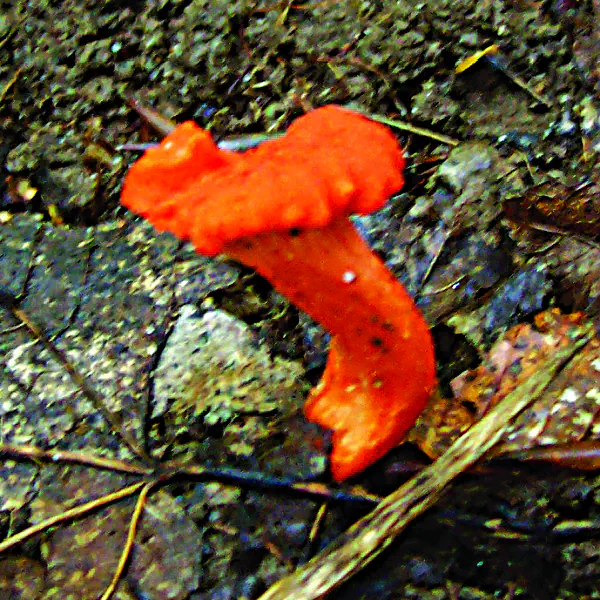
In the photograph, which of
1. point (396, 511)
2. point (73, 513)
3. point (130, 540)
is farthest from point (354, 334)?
point (73, 513)

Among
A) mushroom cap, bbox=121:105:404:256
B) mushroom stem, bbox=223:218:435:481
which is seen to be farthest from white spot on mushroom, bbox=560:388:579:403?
mushroom cap, bbox=121:105:404:256

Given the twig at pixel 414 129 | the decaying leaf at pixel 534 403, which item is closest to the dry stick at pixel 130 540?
the decaying leaf at pixel 534 403

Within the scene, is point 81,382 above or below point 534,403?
above

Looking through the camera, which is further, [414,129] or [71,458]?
[414,129]

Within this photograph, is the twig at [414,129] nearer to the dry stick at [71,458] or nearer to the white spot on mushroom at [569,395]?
the white spot on mushroom at [569,395]

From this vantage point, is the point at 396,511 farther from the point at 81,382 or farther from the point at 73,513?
the point at 81,382

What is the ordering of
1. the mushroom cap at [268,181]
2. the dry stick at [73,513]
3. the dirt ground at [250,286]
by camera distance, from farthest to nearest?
the dry stick at [73,513], the dirt ground at [250,286], the mushroom cap at [268,181]

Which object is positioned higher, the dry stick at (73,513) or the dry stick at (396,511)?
the dry stick at (73,513)

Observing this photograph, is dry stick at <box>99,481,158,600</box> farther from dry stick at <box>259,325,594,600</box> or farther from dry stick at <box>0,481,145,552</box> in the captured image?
dry stick at <box>259,325,594,600</box>
